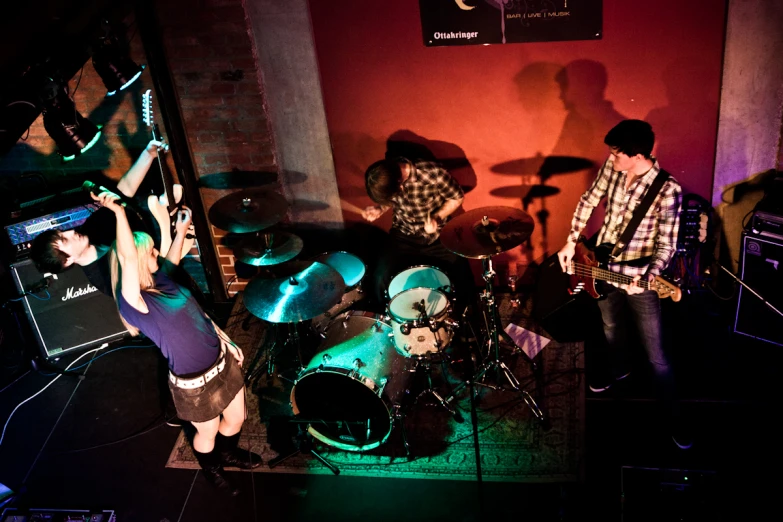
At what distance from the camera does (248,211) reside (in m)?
4.86

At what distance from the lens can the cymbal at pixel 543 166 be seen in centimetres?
514

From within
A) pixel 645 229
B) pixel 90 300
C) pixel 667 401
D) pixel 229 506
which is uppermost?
pixel 645 229

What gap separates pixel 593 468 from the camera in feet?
14.0

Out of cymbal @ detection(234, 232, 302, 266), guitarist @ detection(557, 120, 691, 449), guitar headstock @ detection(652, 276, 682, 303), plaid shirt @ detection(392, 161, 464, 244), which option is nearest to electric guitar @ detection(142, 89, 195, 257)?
cymbal @ detection(234, 232, 302, 266)

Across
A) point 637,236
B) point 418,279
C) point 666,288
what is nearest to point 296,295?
point 418,279

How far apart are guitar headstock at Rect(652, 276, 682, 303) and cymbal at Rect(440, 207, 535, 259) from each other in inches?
32.7

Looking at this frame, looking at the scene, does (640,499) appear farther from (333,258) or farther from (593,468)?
(333,258)

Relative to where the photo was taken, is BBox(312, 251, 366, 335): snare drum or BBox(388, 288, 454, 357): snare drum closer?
BBox(388, 288, 454, 357): snare drum

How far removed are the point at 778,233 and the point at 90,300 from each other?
5.44 meters

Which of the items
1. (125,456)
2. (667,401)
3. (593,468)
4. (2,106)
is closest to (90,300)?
(125,456)

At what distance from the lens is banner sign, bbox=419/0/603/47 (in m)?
4.49

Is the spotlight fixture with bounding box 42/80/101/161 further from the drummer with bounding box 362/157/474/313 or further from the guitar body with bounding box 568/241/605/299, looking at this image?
the guitar body with bounding box 568/241/605/299

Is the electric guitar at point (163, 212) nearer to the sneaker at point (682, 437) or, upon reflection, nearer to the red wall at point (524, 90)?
the red wall at point (524, 90)

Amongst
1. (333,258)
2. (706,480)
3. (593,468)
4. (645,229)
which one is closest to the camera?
(706,480)
